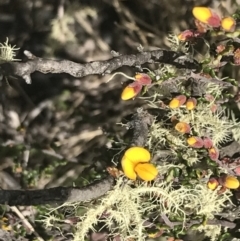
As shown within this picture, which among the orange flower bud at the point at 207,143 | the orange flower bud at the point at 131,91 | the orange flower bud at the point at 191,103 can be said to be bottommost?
the orange flower bud at the point at 207,143

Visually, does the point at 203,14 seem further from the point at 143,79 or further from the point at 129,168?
the point at 129,168

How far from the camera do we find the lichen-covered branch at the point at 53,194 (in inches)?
29.4

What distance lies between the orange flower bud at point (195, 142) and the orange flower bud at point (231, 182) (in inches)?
2.9

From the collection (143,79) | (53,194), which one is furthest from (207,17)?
(53,194)

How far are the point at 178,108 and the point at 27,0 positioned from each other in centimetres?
80

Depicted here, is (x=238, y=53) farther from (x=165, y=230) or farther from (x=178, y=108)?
(x=165, y=230)

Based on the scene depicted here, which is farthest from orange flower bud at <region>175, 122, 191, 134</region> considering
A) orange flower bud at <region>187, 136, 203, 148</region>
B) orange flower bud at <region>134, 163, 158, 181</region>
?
orange flower bud at <region>134, 163, 158, 181</region>

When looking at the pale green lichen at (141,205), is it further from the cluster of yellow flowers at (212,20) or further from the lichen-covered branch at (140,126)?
the cluster of yellow flowers at (212,20)

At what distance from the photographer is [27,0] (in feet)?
5.22

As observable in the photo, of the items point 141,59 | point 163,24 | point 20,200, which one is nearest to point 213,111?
point 141,59

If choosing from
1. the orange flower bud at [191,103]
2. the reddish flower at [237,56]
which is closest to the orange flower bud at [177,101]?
the orange flower bud at [191,103]

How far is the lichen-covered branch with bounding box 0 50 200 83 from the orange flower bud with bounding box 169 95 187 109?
0.06m

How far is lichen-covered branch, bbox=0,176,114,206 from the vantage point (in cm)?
75

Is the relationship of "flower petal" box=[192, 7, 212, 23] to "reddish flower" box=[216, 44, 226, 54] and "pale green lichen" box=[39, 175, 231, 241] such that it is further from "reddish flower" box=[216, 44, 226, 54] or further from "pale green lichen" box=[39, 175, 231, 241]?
"pale green lichen" box=[39, 175, 231, 241]
